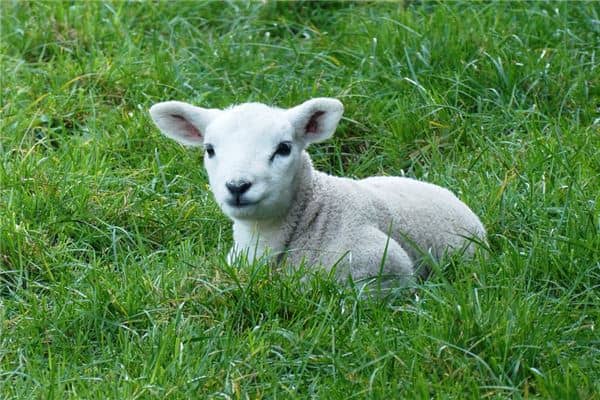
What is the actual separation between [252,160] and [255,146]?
0.32 ft

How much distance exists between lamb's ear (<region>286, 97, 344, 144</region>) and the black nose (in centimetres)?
60

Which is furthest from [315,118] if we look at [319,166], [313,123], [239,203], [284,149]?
[319,166]

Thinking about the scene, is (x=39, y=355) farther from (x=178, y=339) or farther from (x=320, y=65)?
(x=320, y=65)

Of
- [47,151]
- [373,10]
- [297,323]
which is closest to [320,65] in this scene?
[373,10]

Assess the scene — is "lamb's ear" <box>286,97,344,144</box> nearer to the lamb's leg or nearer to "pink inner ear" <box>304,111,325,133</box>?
"pink inner ear" <box>304,111,325,133</box>

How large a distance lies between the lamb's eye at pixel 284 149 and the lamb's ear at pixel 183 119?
481 mm

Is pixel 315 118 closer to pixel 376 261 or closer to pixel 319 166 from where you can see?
pixel 376 261

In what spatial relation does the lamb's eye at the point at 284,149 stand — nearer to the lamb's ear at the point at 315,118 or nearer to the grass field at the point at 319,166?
the lamb's ear at the point at 315,118

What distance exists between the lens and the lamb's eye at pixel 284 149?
6223 millimetres

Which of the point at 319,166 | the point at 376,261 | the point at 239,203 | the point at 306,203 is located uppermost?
the point at 239,203

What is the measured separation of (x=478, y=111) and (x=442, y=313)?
9.19ft

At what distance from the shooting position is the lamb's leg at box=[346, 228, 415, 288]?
612cm

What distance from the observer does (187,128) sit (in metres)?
6.79

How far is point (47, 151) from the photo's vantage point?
25.6ft
